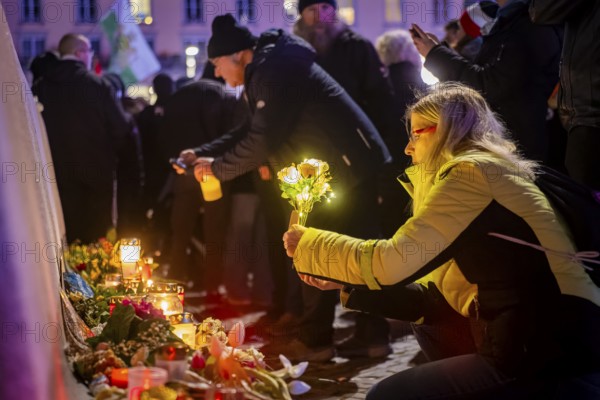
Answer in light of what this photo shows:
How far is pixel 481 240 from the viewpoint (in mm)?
3252

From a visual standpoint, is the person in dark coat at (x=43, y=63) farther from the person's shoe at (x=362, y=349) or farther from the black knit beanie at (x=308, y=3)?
the person's shoe at (x=362, y=349)

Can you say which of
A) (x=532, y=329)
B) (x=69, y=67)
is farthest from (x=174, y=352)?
(x=69, y=67)

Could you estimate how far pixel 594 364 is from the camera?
3166 millimetres

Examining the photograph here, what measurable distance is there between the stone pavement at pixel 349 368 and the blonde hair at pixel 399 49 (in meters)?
2.17

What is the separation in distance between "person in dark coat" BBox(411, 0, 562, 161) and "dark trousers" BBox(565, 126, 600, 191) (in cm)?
94

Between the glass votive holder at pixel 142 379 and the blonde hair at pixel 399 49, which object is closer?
the glass votive holder at pixel 142 379

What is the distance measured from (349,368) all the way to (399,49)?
3.04m

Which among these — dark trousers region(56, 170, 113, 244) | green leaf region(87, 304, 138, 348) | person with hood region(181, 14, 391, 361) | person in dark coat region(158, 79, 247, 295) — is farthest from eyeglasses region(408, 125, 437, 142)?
dark trousers region(56, 170, 113, 244)

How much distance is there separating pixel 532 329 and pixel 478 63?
9.23ft

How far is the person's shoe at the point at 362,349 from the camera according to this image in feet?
19.8

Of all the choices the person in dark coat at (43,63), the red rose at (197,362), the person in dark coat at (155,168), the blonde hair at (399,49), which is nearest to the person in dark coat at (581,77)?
the red rose at (197,362)

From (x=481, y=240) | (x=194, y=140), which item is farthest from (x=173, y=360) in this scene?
(x=194, y=140)

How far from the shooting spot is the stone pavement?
5.01 metres

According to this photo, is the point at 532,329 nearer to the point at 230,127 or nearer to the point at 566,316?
the point at 566,316
